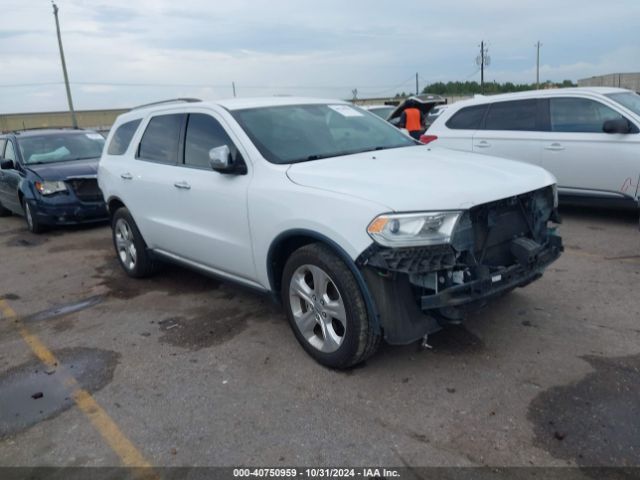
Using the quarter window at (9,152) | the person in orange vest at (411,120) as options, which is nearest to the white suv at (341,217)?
the quarter window at (9,152)

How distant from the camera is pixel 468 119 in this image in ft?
28.3

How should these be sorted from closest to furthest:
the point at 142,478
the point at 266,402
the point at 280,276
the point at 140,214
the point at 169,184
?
the point at 142,478 → the point at 266,402 → the point at 280,276 → the point at 169,184 → the point at 140,214

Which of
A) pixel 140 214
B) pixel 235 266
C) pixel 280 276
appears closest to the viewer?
pixel 280 276

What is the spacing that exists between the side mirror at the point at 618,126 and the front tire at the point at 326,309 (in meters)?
5.11

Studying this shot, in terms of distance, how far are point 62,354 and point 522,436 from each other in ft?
11.2

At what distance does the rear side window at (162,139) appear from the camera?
5180mm

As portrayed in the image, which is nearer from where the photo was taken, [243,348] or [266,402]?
[266,402]

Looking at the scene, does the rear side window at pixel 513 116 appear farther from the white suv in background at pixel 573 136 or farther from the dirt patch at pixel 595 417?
→ the dirt patch at pixel 595 417

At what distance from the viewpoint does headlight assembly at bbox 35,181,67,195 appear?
8.90 meters

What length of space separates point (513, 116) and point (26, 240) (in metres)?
7.75

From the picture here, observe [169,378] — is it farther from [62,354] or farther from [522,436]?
[522,436]

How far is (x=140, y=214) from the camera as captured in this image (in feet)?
18.6

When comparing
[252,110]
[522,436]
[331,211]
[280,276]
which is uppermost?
[252,110]

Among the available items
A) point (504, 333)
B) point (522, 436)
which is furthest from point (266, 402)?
point (504, 333)
